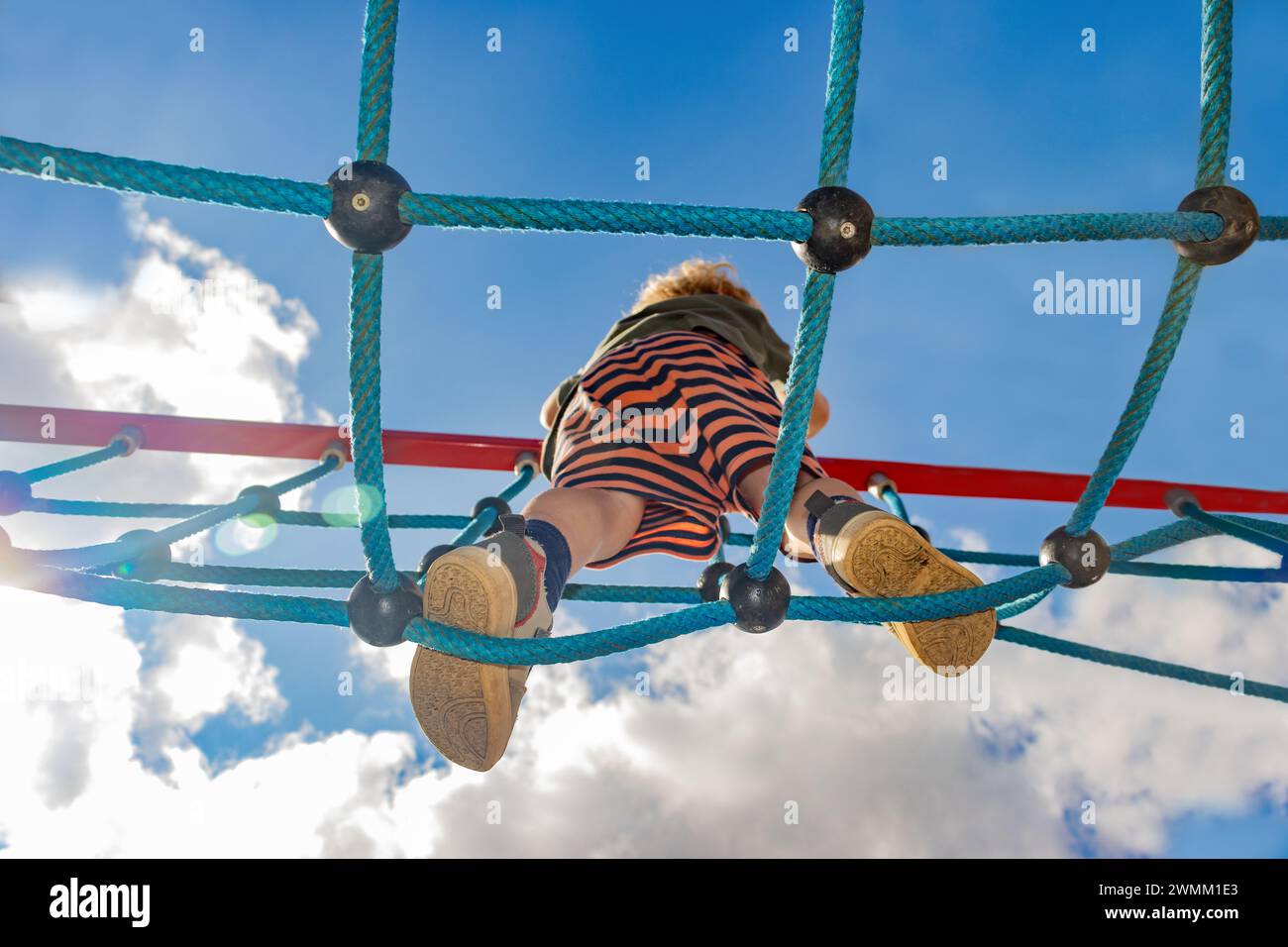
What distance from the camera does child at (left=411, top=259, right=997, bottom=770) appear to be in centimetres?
86

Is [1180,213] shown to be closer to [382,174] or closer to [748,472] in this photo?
[748,472]

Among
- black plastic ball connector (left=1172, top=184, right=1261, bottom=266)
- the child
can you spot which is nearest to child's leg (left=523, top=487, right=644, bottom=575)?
the child

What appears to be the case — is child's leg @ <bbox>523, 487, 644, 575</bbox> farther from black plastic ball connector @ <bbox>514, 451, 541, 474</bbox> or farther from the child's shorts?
black plastic ball connector @ <bbox>514, 451, 541, 474</bbox>

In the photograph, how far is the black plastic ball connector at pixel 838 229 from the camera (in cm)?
73

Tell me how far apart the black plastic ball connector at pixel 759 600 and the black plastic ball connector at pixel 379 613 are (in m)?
0.35

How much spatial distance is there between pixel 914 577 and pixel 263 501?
1424 mm

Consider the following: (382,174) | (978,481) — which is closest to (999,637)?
(978,481)

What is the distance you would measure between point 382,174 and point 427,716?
553 millimetres

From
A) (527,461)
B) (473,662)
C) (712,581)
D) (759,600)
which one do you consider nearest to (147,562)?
(527,461)

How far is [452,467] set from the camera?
6.35ft

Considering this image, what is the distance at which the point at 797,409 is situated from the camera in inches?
31.1

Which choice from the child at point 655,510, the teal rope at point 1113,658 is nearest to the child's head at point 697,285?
the child at point 655,510

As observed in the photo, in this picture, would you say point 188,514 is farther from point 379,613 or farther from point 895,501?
point 895,501

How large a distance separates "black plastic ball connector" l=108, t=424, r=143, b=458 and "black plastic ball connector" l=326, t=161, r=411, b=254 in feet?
4.45
